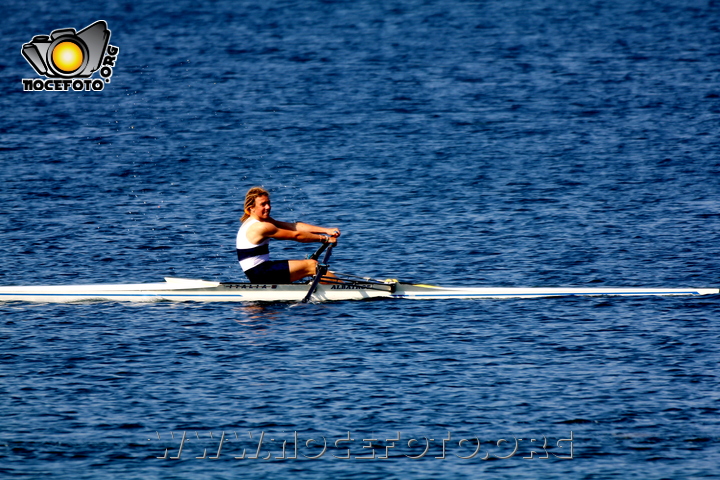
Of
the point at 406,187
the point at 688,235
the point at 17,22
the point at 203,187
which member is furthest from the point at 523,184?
the point at 17,22

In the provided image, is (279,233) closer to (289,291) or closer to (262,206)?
(262,206)

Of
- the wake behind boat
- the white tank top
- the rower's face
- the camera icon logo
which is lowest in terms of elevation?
the wake behind boat

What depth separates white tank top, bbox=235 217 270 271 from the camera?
17.2m

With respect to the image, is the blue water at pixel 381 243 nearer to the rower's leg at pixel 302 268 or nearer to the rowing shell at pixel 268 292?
the rowing shell at pixel 268 292

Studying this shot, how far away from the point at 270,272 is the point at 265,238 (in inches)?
23.0

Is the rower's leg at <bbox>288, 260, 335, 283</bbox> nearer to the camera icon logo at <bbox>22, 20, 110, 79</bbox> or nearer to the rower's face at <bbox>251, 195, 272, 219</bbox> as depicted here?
the rower's face at <bbox>251, 195, 272, 219</bbox>

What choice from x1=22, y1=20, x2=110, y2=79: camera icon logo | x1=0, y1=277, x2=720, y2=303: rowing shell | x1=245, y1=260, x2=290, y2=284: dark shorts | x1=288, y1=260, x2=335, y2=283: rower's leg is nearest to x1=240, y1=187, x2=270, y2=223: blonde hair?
x1=245, y1=260, x2=290, y2=284: dark shorts

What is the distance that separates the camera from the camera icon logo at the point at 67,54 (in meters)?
33.2

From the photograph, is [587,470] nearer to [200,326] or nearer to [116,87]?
[200,326]

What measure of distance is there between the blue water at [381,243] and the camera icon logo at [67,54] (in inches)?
42.6

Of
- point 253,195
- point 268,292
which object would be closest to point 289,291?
point 268,292

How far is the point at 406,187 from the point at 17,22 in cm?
2993

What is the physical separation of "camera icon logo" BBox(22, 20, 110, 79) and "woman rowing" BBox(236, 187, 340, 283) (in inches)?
661

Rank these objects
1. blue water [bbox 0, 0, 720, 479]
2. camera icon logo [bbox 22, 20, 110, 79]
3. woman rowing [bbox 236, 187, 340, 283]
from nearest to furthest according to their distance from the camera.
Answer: blue water [bbox 0, 0, 720, 479] → woman rowing [bbox 236, 187, 340, 283] → camera icon logo [bbox 22, 20, 110, 79]
